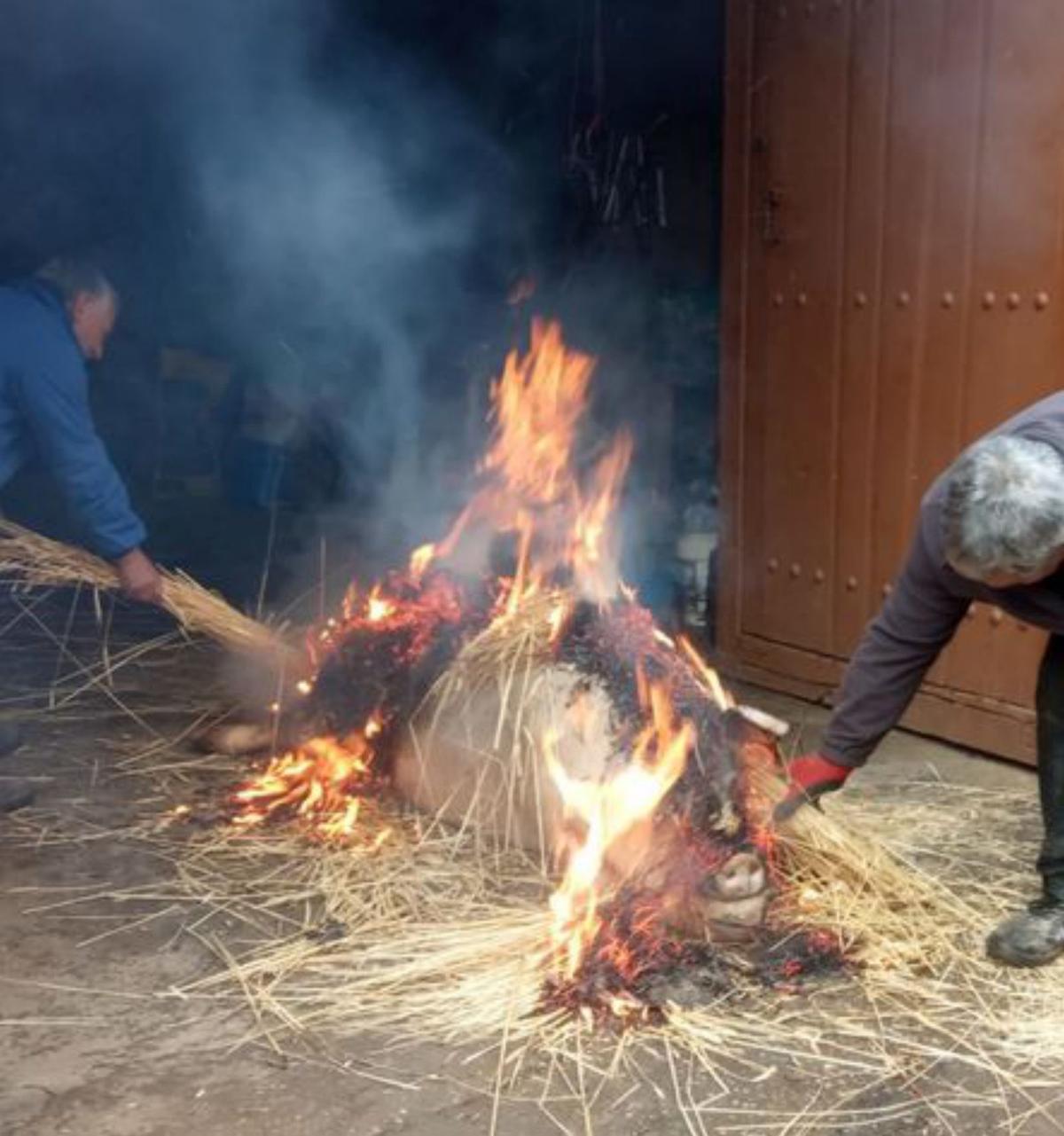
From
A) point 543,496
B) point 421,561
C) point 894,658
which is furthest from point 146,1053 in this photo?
point 543,496

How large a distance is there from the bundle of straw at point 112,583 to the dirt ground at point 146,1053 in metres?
0.63

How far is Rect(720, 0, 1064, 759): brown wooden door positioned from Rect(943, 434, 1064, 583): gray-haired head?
1.85 m

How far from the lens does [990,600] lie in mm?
3227

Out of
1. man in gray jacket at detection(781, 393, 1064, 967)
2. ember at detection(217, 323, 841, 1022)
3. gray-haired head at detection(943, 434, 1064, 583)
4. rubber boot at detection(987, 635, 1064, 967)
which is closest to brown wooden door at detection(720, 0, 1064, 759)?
ember at detection(217, 323, 841, 1022)

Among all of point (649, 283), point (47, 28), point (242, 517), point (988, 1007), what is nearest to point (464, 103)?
point (649, 283)

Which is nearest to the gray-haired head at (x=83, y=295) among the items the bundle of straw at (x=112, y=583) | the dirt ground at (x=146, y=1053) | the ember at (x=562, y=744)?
the bundle of straw at (x=112, y=583)

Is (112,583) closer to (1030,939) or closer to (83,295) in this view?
(83,295)

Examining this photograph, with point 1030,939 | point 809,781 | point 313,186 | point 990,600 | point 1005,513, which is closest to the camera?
point 1005,513

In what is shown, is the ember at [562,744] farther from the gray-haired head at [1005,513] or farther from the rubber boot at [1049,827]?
the gray-haired head at [1005,513]

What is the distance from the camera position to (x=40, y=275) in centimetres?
475

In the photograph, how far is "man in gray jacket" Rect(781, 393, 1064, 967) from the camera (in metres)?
2.77

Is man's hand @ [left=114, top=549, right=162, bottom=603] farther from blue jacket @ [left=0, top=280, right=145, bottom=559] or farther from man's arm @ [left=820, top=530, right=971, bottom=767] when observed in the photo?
man's arm @ [left=820, top=530, right=971, bottom=767]

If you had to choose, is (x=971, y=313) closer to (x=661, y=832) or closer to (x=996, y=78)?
(x=996, y=78)

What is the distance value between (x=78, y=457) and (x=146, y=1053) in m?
2.27
